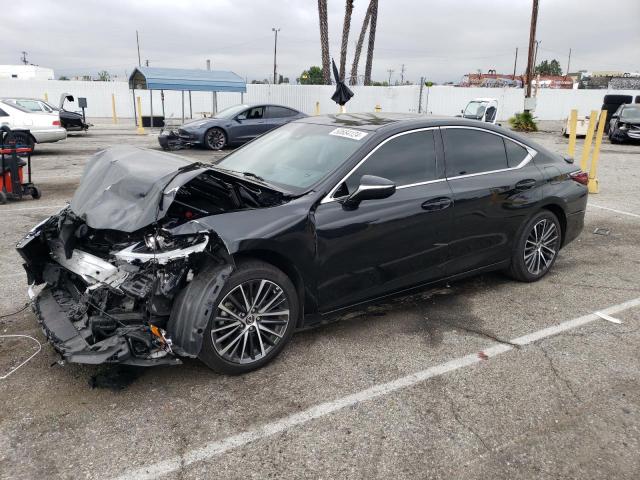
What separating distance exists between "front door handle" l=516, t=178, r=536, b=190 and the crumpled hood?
2831 mm

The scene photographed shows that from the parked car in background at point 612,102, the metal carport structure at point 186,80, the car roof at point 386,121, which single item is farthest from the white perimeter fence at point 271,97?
the car roof at point 386,121

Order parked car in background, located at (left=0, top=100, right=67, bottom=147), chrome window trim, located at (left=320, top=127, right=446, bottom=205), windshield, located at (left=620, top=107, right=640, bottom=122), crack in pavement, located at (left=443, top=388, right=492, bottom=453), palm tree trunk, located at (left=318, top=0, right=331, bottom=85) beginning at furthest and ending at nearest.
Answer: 1. palm tree trunk, located at (left=318, top=0, right=331, bottom=85)
2. windshield, located at (left=620, top=107, right=640, bottom=122)
3. parked car in background, located at (left=0, top=100, right=67, bottom=147)
4. chrome window trim, located at (left=320, top=127, right=446, bottom=205)
5. crack in pavement, located at (left=443, top=388, right=492, bottom=453)

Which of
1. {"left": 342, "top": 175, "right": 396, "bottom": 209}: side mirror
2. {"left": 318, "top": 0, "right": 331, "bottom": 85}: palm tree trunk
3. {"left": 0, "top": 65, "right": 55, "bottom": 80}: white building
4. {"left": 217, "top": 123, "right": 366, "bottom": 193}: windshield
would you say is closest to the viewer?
{"left": 342, "top": 175, "right": 396, "bottom": 209}: side mirror

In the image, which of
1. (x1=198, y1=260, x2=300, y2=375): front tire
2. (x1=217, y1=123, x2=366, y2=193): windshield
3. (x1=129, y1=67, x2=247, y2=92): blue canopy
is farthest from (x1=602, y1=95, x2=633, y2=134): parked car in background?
(x1=198, y1=260, x2=300, y2=375): front tire

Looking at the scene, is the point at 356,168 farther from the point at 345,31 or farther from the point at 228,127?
the point at 345,31

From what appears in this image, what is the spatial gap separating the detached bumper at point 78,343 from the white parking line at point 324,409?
0.59 m

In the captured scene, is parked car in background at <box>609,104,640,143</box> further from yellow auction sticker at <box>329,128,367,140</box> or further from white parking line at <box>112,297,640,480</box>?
yellow auction sticker at <box>329,128,367,140</box>

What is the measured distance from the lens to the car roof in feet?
13.8

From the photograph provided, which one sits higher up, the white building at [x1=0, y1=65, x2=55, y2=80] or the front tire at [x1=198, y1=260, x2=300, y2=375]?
the white building at [x1=0, y1=65, x2=55, y2=80]

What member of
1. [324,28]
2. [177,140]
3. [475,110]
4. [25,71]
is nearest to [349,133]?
[177,140]

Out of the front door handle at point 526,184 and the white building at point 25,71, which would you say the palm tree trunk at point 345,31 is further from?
the white building at point 25,71

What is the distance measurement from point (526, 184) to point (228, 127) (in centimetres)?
1205

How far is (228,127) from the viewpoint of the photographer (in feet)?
51.1

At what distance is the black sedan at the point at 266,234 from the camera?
313 cm
